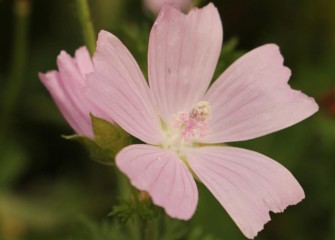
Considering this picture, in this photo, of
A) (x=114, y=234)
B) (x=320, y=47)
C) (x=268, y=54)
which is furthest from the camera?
(x=320, y=47)

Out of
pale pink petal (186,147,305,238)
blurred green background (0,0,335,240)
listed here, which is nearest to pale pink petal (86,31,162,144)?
pale pink petal (186,147,305,238)

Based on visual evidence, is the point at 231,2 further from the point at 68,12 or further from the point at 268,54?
the point at 268,54

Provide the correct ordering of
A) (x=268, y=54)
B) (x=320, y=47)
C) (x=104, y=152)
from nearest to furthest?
1. (x=104, y=152)
2. (x=268, y=54)
3. (x=320, y=47)

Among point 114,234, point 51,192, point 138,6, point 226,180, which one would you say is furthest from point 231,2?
point 226,180

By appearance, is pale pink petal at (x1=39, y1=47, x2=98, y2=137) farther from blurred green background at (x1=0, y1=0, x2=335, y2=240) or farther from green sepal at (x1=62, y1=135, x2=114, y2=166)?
blurred green background at (x1=0, y1=0, x2=335, y2=240)

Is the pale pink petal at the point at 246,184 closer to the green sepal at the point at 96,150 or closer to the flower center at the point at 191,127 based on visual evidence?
the flower center at the point at 191,127
